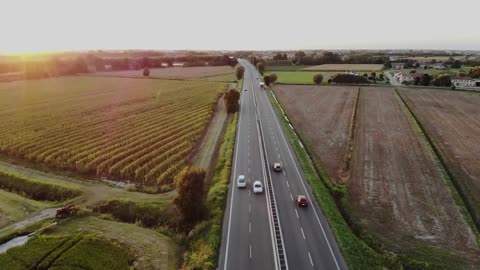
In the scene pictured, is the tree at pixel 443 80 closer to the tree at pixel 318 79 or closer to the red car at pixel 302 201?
the tree at pixel 318 79

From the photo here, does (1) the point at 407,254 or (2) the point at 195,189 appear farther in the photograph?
(2) the point at 195,189

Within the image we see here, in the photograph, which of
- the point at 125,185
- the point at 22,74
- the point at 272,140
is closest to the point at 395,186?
the point at 272,140

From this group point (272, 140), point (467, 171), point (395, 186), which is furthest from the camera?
point (272, 140)

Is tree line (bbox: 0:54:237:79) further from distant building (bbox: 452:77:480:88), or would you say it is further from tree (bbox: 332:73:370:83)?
distant building (bbox: 452:77:480:88)

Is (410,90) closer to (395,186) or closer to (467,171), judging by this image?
(467,171)

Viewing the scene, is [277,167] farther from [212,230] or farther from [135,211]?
[135,211]

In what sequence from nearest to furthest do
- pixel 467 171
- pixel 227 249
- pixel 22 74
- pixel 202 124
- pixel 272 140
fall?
pixel 227 249, pixel 467 171, pixel 272 140, pixel 202 124, pixel 22 74
